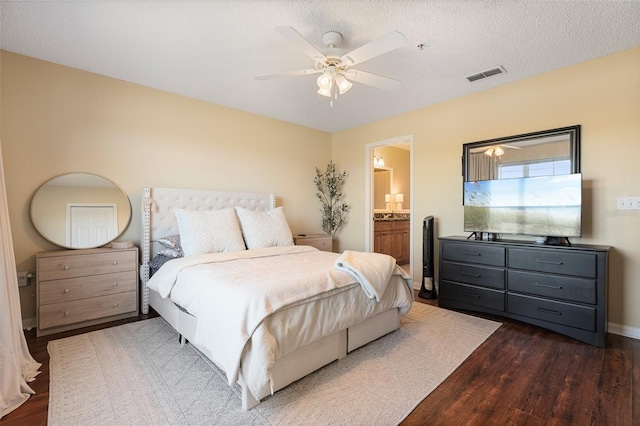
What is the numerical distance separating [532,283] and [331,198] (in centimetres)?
326

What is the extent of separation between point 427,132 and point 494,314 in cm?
245

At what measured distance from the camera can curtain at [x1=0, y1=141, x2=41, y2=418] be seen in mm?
1671

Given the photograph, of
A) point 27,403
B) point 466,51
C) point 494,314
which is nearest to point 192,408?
point 27,403

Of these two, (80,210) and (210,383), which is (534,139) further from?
(80,210)

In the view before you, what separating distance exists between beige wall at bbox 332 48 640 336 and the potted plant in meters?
1.65

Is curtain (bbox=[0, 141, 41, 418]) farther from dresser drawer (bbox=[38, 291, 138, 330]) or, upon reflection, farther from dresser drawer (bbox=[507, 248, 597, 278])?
dresser drawer (bbox=[507, 248, 597, 278])

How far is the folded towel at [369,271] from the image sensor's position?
7.24 feet

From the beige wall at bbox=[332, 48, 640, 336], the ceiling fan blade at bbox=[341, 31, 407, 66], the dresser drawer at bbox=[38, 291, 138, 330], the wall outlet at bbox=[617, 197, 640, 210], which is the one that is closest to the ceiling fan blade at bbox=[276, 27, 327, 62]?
the ceiling fan blade at bbox=[341, 31, 407, 66]

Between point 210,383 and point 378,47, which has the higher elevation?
point 378,47

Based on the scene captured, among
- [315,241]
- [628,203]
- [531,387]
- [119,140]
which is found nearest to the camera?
[531,387]

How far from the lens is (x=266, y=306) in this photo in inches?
64.3

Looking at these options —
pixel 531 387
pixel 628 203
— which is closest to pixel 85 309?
pixel 531 387

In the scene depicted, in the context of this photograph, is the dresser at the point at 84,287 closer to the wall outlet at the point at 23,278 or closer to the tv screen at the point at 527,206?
the wall outlet at the point at 23,278

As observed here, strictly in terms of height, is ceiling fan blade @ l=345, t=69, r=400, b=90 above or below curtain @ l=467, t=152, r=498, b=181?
above
